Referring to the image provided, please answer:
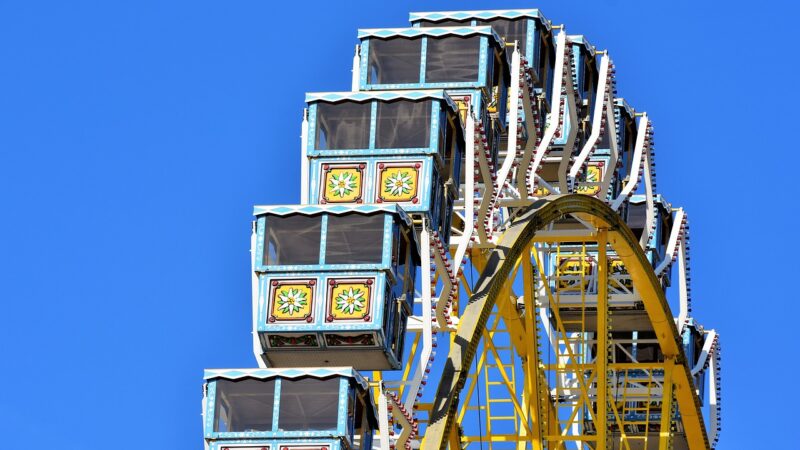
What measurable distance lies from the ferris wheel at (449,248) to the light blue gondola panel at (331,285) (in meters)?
0.03

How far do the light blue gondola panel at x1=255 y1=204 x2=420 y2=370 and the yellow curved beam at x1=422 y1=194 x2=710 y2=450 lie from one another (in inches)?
48.5

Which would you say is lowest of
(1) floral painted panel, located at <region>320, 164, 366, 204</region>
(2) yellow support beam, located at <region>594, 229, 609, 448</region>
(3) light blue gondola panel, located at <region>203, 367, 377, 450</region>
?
(3) light blue gondola panel, located at <region>203, 367, 377, 450</region>

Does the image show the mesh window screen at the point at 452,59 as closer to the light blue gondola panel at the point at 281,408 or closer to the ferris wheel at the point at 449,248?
the ferris wheel at the point at 449,248

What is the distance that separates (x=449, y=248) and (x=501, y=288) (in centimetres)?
339

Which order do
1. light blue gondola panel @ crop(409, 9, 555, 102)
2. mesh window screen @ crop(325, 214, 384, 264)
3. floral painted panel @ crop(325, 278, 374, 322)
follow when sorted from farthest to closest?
light blue gondola panel @ crop(409, 9, 555, 102)
mesh window screen @ crop(325, 214, 384, 264)
floral painted panel @ crop(325, 278, 374, 322)

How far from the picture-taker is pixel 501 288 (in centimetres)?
5262

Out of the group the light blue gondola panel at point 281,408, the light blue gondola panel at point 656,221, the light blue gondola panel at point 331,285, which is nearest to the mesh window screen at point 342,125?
the light blue gondola panel at point 331,285

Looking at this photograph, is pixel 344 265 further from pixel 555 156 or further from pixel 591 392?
pixel 591 392

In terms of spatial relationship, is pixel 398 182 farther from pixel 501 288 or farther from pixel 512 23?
pixel 512 23

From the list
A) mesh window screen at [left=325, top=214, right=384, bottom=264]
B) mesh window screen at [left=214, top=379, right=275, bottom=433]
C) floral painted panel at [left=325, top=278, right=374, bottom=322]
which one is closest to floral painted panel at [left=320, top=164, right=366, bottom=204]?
mesh window screen at [left=325, top=214, right=384, bottom=264]

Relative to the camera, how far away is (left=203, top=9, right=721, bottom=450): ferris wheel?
159ft

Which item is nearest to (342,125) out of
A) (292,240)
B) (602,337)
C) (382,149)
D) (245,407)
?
(382,149)

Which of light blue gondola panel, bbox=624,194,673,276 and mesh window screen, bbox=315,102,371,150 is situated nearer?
mesh window screen, bbox=315,102,371,150

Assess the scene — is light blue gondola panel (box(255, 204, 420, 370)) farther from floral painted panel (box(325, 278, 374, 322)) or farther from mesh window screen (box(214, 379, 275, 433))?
mesh window screen (box(214, 379, 275, 433))
